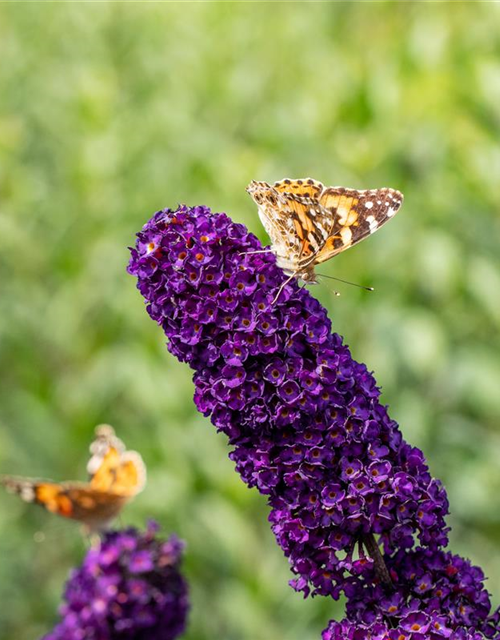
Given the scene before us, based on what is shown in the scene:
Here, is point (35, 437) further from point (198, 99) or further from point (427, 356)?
point (198, 99)

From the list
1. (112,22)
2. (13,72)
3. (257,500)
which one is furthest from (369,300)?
(13,72)

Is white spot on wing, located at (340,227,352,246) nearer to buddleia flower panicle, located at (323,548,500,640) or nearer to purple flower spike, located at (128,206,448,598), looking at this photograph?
purple flower spike, located at (128,206,448,598)

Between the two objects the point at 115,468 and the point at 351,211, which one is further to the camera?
the point at 115,468

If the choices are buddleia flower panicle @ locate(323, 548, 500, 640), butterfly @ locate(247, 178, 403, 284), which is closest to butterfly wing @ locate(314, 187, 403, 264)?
butterfly @ locate(247, 178, 403, 284)

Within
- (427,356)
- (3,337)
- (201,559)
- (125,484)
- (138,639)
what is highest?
(427,356)

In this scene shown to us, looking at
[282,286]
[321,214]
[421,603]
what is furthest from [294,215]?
[421,603]

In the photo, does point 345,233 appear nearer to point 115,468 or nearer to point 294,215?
point 294,215
